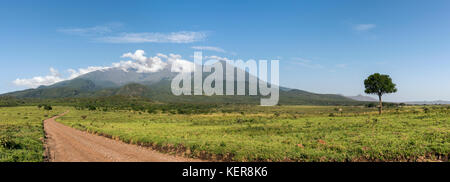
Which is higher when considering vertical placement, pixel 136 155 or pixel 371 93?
pixel 371 93

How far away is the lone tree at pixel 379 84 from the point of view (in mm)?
52438

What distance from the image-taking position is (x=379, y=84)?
173ft

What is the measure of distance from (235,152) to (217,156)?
1.23m

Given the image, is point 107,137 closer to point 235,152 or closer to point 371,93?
point 235,152

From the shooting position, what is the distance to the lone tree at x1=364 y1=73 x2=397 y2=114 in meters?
52.4

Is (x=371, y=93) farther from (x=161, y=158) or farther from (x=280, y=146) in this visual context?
(x=161, y=158)

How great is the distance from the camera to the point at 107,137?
82.8ft
